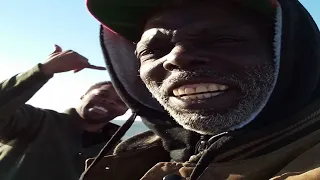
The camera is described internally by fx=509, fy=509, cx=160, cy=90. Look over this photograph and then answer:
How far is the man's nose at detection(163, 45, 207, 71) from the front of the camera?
1.39m

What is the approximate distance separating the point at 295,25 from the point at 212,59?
0.27m

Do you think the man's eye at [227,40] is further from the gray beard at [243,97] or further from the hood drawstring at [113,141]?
the hood drawstring at [113,141]

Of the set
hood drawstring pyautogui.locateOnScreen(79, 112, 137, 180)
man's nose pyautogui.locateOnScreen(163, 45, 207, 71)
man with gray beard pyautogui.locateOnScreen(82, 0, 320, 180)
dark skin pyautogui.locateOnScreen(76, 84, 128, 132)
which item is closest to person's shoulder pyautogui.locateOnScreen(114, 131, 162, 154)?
hood drawstring pyautogui.locateOnScreen(79, 112, 137, 180)

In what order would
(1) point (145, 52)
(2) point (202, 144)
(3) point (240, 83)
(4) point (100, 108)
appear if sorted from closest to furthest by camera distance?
(3) point (240, 83) < (2) point (202, 144) < (1) point (145, 52) < (4) point (100, 108)

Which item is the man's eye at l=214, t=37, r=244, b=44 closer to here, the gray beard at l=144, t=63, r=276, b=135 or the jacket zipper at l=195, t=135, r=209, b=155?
the gray beard at l=144, t=63, r=276, b=135

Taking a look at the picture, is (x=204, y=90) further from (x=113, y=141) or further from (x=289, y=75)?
(x=113, y=141)

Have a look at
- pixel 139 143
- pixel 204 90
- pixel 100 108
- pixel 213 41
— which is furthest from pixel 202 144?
pixel 100 108

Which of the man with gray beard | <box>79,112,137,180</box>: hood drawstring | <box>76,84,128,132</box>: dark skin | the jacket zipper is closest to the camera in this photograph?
the man with gray beard

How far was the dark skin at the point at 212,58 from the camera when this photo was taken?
138 centimetres

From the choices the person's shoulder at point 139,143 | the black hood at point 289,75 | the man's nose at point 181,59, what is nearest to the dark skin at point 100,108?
the person's shoulder at point 139,143

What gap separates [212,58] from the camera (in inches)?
54.8

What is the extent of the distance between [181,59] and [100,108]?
3073 mm

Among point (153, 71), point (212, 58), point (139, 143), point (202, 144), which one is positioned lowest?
point (139, 143)

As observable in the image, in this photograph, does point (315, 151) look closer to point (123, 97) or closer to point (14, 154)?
point (123, 97)
